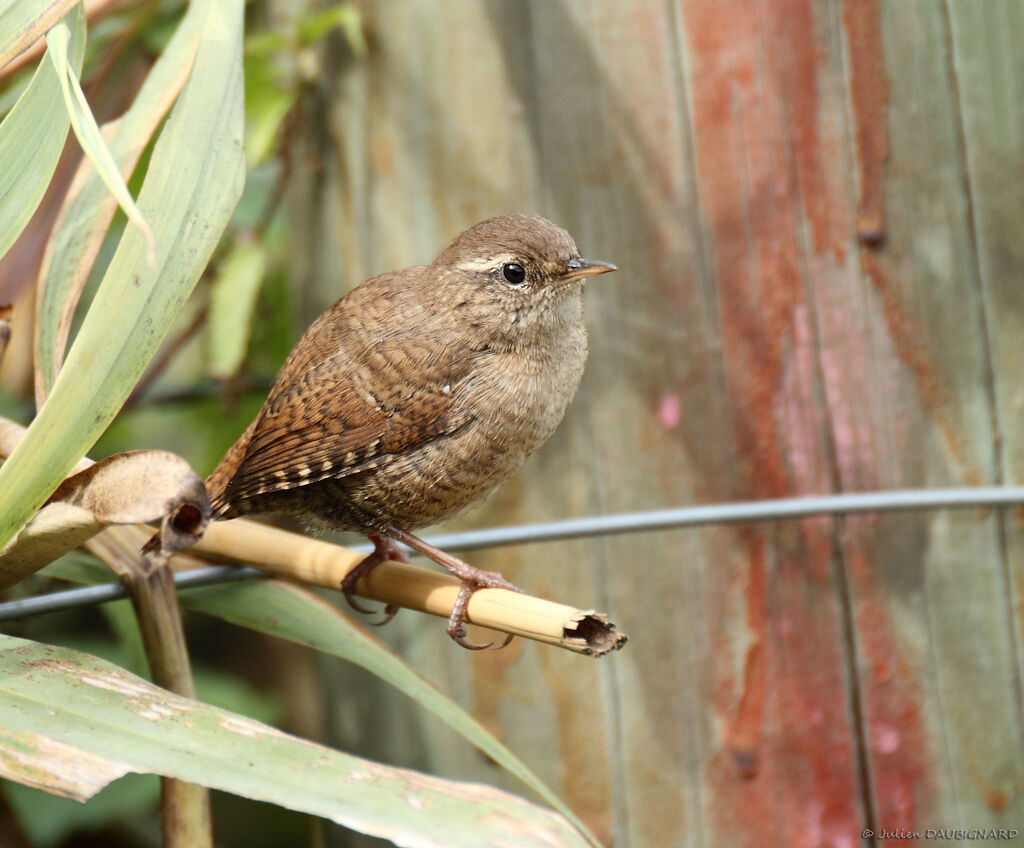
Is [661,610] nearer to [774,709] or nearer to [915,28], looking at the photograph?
[774,709]

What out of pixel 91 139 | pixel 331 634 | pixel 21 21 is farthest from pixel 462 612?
pixel 21 21

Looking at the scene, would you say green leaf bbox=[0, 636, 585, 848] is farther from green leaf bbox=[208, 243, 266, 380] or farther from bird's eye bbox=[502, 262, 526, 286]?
green leaf bbox=[208, 243, 266, 380]

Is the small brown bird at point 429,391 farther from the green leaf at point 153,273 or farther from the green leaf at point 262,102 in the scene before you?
the green leaf at point 262,102

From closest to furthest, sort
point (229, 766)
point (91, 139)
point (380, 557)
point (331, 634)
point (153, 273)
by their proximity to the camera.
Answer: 1. point (229, 766)
2. point (91, 139)
3. point (153, 273)
4. point (331, 634)
5. point (380, 557)

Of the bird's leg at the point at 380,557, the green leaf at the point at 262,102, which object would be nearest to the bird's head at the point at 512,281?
the bird's leg at the point at 380,557

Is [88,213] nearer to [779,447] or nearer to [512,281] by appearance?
[512,281]

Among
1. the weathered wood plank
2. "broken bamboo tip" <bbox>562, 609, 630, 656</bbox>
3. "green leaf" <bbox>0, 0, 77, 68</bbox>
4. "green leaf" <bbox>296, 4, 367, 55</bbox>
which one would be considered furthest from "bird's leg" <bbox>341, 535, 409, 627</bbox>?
"green leaf" <bbox>296, 4, 367, 55</bbox>

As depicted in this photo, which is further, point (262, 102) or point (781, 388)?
point (262, 102)
